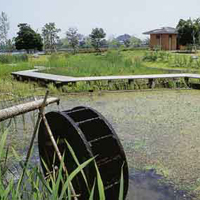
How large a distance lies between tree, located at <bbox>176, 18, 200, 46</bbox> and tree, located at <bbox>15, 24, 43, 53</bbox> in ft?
45.5

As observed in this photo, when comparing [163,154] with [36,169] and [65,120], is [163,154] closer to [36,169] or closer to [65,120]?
[65,120]

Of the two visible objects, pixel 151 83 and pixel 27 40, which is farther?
pixel 27 40

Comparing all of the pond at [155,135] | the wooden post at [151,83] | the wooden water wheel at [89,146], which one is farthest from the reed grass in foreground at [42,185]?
the wooden post at [151,83]

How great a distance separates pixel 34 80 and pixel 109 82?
2.87 meters

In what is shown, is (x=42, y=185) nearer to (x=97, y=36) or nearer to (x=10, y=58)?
(x=10, y=58)

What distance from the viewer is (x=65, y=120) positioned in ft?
8.41

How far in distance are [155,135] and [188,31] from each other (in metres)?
22.2

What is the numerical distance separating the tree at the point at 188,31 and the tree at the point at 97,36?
881 cm

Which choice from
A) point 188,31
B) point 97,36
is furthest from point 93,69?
point 97,36

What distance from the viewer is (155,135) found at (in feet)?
15.1

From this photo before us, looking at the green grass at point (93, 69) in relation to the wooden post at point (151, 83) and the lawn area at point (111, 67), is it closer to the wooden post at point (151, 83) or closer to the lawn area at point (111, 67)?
the lawn area at point (111, 67)

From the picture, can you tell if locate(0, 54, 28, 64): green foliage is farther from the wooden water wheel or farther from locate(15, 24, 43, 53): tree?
the wooden water wheel

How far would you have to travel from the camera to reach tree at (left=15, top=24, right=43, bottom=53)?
1086 inches

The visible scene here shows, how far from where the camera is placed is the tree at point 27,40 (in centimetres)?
2759
